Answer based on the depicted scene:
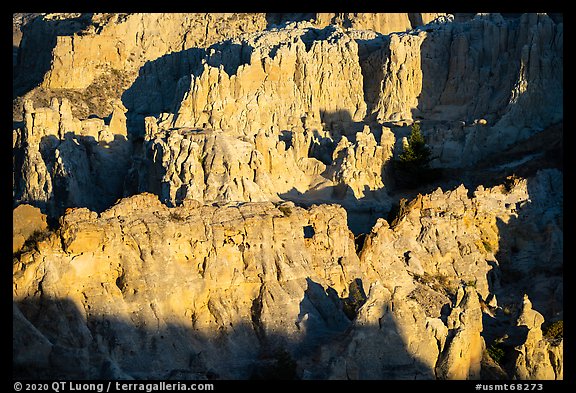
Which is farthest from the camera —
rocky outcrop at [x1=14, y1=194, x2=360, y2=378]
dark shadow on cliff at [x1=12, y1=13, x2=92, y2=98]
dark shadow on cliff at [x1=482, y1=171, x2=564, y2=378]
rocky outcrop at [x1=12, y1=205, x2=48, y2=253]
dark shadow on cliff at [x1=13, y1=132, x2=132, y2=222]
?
dark shadow on cliff at [x1=12, y1=13, x2=92, y2=98]

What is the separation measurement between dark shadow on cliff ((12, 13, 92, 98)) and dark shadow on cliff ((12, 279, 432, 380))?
54.7m

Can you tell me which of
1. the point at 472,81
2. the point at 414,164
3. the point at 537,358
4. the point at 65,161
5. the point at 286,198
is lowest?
the point at 537,358

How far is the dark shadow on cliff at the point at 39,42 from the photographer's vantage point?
324 feet

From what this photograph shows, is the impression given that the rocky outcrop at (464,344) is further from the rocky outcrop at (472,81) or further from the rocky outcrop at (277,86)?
the rocky outcrop at (277,86)

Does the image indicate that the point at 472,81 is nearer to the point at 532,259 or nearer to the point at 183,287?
the point at 532,259

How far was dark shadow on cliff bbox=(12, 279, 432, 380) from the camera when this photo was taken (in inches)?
1577

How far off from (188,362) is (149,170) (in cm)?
2652

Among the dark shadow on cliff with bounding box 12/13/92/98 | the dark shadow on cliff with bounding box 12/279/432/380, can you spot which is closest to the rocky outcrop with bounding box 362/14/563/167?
the dark shadow on cliff with bounding box 12/13/92/98

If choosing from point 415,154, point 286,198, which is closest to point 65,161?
point 286,198

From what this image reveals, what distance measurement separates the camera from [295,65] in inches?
3342

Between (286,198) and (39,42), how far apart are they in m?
39.8

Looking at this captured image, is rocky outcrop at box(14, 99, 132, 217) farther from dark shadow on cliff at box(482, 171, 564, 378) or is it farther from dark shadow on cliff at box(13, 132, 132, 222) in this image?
dark shadow on cliff at box(482, 171, 564, 378)

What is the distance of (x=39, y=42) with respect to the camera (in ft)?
336
